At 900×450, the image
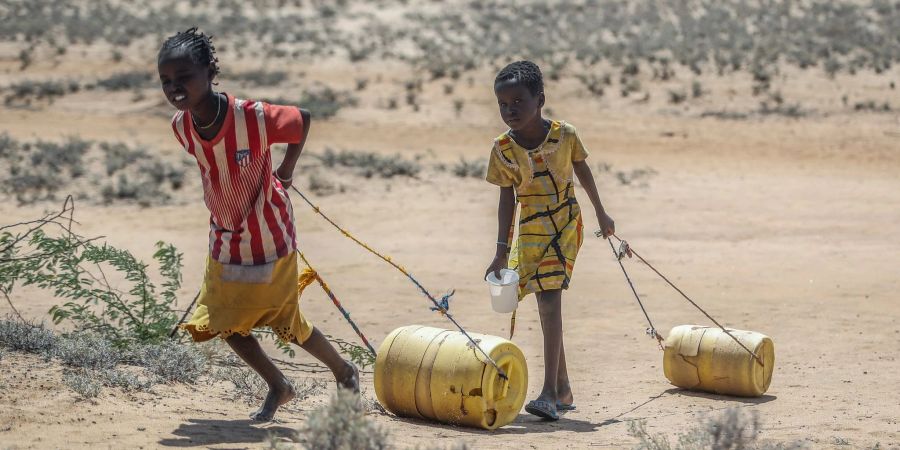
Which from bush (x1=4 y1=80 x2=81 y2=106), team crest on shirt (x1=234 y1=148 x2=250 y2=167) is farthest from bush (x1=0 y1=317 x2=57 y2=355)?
bush (x1=4 y1=80 x2=81 y2=106)

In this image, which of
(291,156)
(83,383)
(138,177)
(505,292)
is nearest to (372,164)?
(138,177)

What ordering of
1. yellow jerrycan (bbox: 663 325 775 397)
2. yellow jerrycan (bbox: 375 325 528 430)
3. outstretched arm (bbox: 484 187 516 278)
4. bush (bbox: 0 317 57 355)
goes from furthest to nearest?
1. yellow jerrycan (bbox: 663 325 775 397)
2. bush (bbox: 0 317 57 355)
3. outstretched arm (bbox: 484 187 516 278)
4. yellow jerrycan (bbox: 375 325 528 430)

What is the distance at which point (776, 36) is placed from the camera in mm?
28297

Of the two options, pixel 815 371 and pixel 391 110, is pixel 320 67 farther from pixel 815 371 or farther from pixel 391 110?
pixel 815 371

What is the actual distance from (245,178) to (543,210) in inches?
68.4

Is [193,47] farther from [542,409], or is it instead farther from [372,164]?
[372,164]

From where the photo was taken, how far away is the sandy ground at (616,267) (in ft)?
17.5

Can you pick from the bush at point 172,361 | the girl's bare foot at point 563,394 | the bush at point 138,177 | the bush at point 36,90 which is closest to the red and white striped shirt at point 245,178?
the bush at point 172,361

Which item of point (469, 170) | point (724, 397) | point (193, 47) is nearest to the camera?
point (193, 47)

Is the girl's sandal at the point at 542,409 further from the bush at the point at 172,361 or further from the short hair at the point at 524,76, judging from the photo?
the bush at the point at 172,361

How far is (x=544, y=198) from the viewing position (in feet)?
19.2

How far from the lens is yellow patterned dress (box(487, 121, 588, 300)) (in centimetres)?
578

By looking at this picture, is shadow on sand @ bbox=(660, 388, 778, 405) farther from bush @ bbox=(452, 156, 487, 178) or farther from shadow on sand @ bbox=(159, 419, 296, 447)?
bush @ bbox=(452, 156, 487, 178)

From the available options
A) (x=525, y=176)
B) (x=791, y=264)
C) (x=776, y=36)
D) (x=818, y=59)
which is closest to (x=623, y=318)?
(x=791, y=264)
